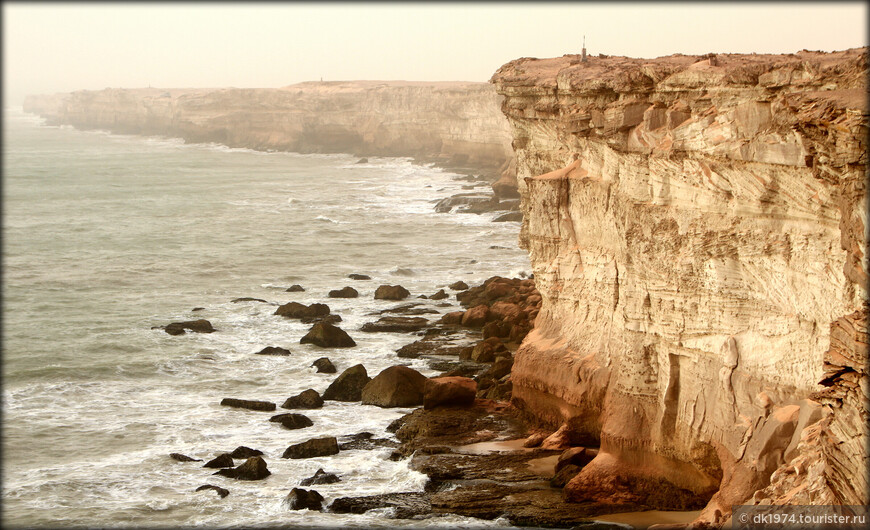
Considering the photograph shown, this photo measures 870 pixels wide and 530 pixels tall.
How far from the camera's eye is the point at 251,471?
18.0 metres

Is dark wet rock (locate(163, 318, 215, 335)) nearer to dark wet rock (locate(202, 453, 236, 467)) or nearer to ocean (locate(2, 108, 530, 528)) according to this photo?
ocean (locate(2, 108, 530, 528))

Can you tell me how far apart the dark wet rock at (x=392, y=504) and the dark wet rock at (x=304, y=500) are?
0.24 metres

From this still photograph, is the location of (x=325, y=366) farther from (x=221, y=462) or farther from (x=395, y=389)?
(x=221, y=462)

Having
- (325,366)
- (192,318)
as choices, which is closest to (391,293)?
(192,318)

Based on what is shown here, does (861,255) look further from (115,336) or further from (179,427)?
(115,336)

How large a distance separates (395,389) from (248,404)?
11.2 feet

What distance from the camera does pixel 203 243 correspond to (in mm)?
44688

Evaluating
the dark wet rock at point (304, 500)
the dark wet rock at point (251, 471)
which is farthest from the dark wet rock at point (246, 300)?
the dark wet rock at point (304, 500)

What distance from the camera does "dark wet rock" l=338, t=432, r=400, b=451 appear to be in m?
19.4

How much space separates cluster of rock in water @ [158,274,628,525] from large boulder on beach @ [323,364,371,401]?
0.02 metres

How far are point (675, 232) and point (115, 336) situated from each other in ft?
63.3

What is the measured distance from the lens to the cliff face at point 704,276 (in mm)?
11383

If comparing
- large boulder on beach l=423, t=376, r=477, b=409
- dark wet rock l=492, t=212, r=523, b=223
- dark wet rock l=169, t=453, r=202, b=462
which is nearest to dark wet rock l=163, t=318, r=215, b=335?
dark wet rock l=169, t=453, r=202, b=462

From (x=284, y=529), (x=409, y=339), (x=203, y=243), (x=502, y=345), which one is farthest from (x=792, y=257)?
(x=203, y=243)
